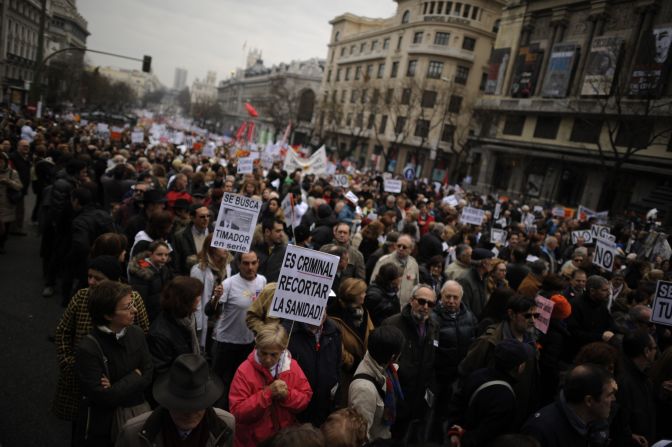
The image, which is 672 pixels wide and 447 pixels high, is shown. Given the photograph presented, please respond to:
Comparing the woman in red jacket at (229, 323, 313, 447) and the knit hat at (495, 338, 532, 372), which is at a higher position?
the knit hat at (495, 338, 532, 372)

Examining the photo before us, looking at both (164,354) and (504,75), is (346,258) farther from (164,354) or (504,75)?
(504,75)

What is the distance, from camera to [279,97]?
74.2 metres

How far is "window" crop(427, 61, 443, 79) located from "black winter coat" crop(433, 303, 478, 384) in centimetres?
5307

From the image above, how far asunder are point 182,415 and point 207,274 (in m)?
2.53

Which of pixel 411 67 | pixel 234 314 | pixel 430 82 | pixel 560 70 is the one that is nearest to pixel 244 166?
pixel 234 314

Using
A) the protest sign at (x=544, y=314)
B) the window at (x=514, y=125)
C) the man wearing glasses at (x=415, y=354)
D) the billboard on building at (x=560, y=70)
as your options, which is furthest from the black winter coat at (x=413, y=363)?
the window at (x=514, y=125)

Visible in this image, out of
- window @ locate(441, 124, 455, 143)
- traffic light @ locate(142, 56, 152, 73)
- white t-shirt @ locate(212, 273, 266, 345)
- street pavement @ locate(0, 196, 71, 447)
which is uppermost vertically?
window @ locate(441, 124, 455, 143)

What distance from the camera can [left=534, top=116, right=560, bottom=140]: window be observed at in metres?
36.4

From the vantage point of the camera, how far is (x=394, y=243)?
22.2 feet

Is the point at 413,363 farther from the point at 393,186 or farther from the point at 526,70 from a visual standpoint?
the point at 526,70

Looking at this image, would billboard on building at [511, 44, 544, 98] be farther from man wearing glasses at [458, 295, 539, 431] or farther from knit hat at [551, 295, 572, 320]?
man wearing glasses at [458, 295, 539, 431]

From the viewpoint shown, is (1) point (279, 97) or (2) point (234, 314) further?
(1) point (279, 97)

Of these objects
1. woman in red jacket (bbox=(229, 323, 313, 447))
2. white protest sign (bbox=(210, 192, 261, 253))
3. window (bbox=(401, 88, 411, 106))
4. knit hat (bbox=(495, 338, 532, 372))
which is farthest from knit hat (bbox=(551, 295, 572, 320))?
window (bbox=(401, 88, 411, 106))

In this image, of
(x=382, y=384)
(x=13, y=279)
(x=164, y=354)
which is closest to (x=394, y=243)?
A: (x=382, y=384)
